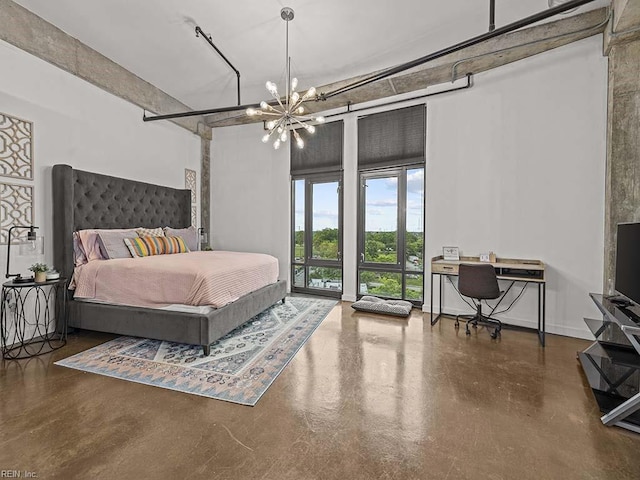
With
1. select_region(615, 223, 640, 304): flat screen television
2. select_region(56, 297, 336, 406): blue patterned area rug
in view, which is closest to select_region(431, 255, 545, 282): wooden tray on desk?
select_region(615, 223, 640, 304): flat screen television

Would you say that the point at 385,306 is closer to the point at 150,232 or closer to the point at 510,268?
the point at 510,268

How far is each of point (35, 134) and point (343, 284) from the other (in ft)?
Result: 14.8

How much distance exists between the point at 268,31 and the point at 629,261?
4.19 meters

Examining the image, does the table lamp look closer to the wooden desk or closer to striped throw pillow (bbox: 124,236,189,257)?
striped throw pillow (bbox: 124,236,189,257)

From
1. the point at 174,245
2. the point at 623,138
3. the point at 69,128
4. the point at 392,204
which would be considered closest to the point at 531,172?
the point at 623,138

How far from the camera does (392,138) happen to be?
15.4ft

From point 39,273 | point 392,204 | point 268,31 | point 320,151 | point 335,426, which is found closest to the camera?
point 335,426

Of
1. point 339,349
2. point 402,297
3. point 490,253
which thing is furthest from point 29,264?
point 490,253

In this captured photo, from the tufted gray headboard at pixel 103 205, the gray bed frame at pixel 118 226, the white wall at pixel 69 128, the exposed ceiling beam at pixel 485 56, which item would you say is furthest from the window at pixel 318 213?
the white wall at pixel 69 128

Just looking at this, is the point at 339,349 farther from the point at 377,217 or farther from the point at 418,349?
the point at 377,217

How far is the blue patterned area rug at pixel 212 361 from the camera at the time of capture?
233cm

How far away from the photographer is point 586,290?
3.37 metres

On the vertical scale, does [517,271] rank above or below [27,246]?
below

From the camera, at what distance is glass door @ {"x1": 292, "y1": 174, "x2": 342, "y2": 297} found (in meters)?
5.28
